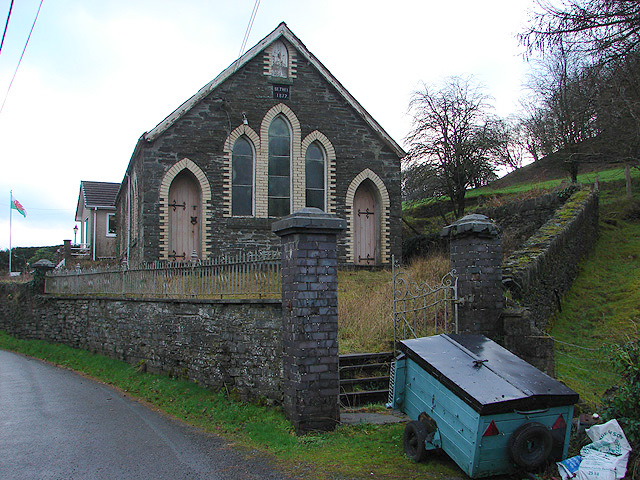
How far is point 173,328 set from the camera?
11.4 m

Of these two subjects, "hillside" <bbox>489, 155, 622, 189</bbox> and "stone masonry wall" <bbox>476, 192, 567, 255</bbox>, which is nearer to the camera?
"stone masonry wall" <bbox>476, 192, 567, 255</bbox>

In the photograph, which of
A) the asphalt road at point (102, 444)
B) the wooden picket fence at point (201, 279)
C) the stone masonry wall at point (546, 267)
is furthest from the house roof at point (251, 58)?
the asphalt road at point (102, 444)

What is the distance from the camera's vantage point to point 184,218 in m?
17.7

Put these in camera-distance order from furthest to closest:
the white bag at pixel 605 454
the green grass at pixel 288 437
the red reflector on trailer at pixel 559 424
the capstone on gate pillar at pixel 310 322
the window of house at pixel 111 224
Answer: the window of house at pixel 111 224, the capstone on gate pillar at pixel 310 322, the green grass at pixel 288 437, the red reflector on trailer at pixel 559 424, the white bag at pixel 605 454

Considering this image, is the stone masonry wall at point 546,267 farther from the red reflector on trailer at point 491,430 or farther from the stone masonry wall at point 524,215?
the red reflector on trailer at point 491,430

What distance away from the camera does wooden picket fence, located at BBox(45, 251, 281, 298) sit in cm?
903

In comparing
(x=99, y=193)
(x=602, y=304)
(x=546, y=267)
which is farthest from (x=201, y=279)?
(x=99, y=193)

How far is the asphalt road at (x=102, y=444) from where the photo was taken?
6.66m

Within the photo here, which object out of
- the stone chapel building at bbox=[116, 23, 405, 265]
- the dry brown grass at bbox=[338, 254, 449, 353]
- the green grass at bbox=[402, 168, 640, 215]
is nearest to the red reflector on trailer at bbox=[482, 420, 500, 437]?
the dry brown grass at bbox=[338, 254, 449, 353]

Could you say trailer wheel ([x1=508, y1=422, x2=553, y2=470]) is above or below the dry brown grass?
below

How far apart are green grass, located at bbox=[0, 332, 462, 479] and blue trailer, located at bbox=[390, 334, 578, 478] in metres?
0.35

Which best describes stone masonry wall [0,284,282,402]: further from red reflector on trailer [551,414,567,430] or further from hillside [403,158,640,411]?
hillside [403,158,640,411]

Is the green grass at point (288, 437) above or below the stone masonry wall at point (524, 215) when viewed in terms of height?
below

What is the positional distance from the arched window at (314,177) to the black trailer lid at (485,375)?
12138 mm
